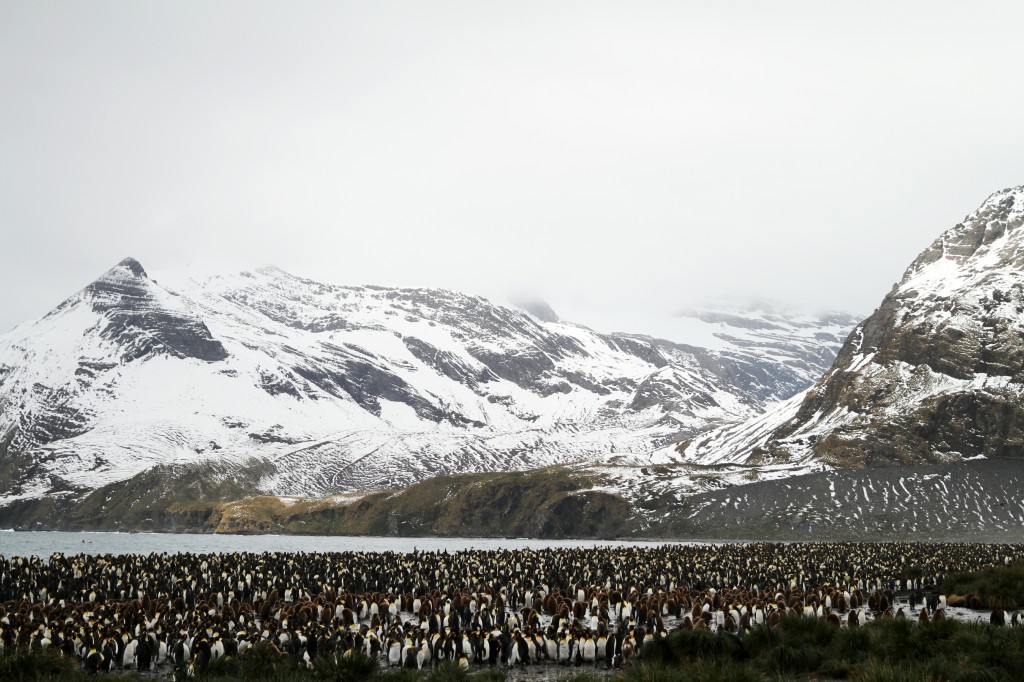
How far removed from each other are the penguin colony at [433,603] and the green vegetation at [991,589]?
6.55ft

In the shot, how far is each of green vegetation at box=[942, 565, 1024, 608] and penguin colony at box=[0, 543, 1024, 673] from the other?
2.00 metres

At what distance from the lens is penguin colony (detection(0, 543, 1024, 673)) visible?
2647cm

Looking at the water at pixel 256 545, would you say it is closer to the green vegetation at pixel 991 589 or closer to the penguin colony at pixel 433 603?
the penguin colony at pixel 433 603

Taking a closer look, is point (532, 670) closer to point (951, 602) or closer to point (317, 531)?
point (951, 602)

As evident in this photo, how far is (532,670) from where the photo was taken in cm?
2623

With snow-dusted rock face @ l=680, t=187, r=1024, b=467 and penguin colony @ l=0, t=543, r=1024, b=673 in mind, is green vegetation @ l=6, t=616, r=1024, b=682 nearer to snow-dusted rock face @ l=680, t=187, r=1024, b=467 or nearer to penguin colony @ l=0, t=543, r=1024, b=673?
penguin colony @ l=0, t=543, r=1024, b=673

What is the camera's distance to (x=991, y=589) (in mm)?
38812

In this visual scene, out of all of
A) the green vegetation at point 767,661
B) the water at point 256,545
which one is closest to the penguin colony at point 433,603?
the green vegetation at point 767,661

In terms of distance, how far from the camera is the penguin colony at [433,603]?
26.5 metres

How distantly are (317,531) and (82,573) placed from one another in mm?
139321

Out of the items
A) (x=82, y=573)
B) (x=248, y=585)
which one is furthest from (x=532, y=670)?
(x=82, y=573)

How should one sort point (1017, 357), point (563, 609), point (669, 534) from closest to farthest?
1. point (563, 609)
2. point (669, 534)
3. point (1017, 357)

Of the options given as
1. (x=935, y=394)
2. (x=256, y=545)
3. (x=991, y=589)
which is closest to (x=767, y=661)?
(x=991, y=589)

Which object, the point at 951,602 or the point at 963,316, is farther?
the point at 963,316
